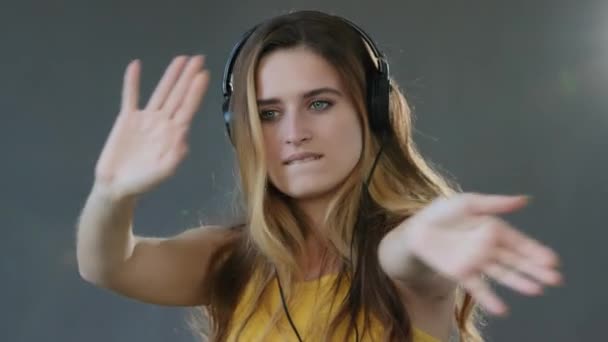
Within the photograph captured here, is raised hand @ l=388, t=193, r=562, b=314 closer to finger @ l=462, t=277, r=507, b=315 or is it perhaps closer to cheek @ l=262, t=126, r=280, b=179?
finger @ l=462, t=277, r=507, b=315

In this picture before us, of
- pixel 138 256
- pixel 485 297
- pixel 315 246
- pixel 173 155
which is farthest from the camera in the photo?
pixel 315 246

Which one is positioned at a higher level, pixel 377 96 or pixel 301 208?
pixel 377 96

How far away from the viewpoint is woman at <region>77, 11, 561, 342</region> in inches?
35.0

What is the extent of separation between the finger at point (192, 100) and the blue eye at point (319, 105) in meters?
0.21

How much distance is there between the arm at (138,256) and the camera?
0.84 m

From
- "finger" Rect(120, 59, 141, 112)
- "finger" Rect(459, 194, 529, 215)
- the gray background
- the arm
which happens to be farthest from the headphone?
the gray background

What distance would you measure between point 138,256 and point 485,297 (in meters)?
0.50

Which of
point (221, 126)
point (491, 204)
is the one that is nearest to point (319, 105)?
point (491, 204)

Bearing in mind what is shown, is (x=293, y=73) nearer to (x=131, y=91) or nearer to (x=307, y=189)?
(x=307, y=189)

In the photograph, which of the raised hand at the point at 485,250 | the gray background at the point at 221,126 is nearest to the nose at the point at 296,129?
the raised hand at the point at 485,250

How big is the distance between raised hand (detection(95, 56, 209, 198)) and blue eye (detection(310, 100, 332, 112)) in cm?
21

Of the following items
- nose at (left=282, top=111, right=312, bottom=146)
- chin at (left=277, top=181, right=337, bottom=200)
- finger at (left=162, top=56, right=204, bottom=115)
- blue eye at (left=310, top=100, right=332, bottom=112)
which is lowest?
chin at (left=277, top=181, right=337, bottom=200)

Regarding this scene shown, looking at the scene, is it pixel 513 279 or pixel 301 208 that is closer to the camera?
pixel 513 279

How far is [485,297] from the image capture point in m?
0.61
